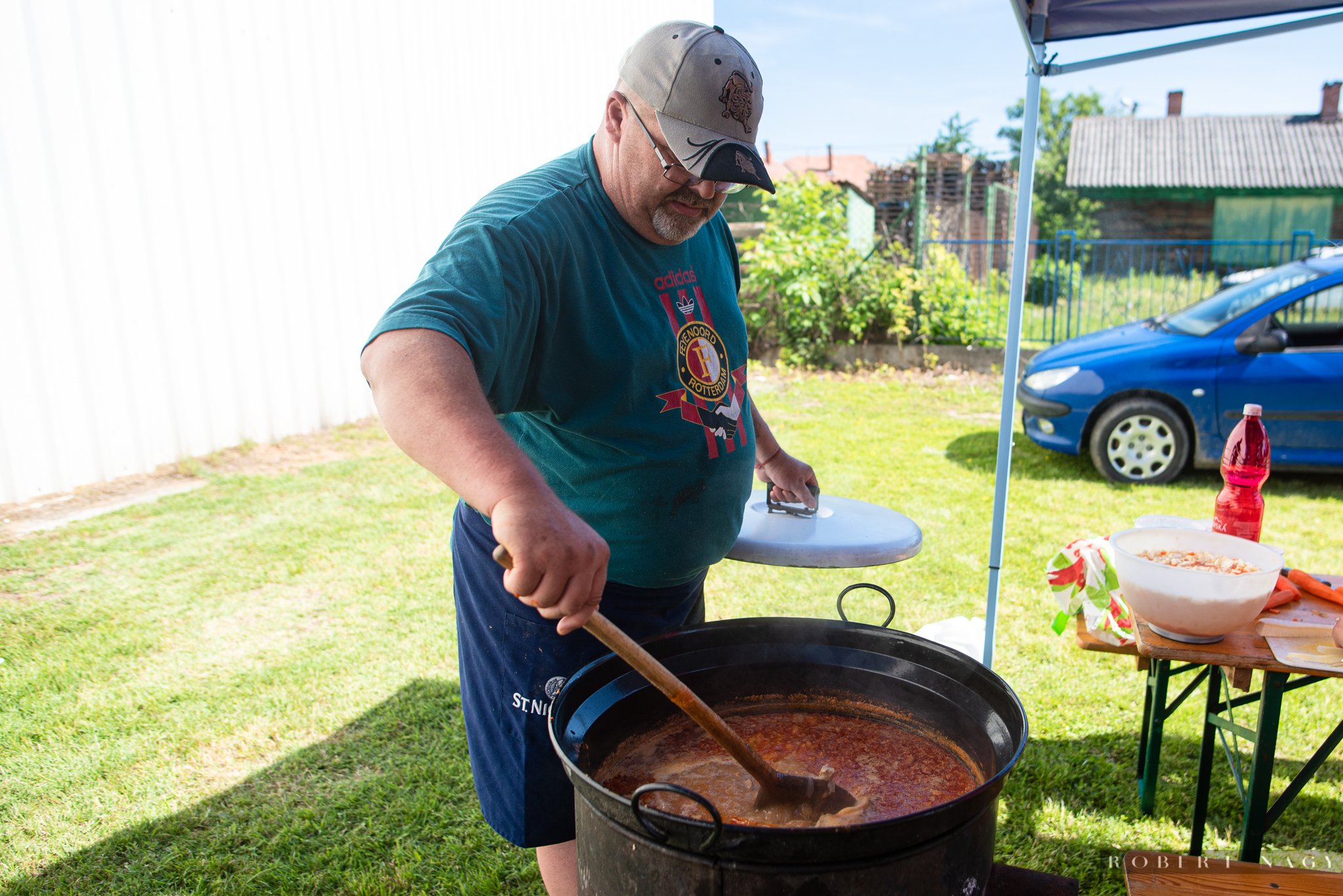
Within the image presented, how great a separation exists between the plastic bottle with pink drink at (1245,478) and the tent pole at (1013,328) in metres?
0.79

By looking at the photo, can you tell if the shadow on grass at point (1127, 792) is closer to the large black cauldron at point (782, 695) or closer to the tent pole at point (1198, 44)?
the large black cauldron at point (782, 695)

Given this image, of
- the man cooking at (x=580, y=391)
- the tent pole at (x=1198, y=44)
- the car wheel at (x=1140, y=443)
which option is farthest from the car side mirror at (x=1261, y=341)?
the man cooking at (x=580, y=391)

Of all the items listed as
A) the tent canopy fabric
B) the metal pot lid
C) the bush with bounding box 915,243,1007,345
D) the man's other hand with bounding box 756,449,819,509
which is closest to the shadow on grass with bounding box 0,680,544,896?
the metal pot lid

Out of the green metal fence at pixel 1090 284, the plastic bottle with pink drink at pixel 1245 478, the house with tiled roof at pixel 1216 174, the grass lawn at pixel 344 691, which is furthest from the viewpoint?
the house with tiled roof at pixel 1216 174

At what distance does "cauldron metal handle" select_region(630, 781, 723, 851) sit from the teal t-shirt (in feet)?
2.15

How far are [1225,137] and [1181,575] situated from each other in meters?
29.6

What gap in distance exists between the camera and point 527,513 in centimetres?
111

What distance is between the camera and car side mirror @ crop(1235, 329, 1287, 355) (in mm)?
5908

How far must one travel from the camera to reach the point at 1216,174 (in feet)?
78.0

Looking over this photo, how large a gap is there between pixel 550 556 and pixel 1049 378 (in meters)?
6.36

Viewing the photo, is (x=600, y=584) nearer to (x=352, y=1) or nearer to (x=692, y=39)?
(x=692, y=39)

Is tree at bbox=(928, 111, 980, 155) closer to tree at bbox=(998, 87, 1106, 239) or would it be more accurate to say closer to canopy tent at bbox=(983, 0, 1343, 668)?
tree at bbox=(998, 87, 1106, 239)

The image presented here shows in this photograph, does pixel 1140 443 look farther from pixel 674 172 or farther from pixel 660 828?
pixel 660 828

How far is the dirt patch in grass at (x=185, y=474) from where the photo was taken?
5.48 metres
